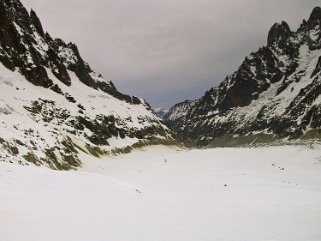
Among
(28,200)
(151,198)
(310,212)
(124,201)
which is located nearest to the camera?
(28,200)

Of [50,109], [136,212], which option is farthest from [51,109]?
[136,212]

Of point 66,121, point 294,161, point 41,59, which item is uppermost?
point 41,59

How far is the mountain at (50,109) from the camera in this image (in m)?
47.3

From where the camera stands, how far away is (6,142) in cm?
3628

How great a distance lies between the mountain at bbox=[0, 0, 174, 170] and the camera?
4734 centimetres

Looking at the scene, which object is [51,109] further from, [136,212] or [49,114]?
[136,212]

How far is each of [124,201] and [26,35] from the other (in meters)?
90.9

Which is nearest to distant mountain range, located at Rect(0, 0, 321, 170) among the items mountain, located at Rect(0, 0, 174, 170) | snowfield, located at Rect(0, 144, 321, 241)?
mountain, located at Rect(0, 0, 174, 170)

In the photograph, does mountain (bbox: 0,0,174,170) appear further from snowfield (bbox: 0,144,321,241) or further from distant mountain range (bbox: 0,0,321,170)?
snowfield (bbox: 0,144,321,241)

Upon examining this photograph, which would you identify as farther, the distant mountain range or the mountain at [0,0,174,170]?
the mountain at [0,0,174,170]

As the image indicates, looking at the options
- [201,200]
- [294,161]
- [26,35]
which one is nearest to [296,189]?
[201,200]

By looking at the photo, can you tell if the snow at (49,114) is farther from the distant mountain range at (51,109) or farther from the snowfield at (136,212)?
the snowfield at (136,212)

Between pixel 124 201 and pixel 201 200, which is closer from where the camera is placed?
pixel 124 201

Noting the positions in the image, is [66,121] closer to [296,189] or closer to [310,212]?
[296,189]
